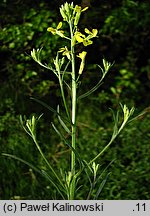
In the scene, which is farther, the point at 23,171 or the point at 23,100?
the point at 23,100

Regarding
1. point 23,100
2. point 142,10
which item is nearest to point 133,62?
point 142,10

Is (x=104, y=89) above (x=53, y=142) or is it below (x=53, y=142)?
above

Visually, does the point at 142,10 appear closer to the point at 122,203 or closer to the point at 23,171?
the point at 23,171

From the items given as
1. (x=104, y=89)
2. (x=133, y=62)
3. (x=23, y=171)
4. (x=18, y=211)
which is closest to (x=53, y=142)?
(x=23, y=171)

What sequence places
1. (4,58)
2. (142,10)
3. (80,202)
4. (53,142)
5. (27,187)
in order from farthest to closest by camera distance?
1. (4,58)
2. (142,10)
3. (53,142)
4. (27,187)
5. (80,202)

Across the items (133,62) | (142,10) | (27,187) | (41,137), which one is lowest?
(27,187)

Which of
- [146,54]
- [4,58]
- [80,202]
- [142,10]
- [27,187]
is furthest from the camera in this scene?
[146,54]

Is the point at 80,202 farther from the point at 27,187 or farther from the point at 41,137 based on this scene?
the point at 41,137
